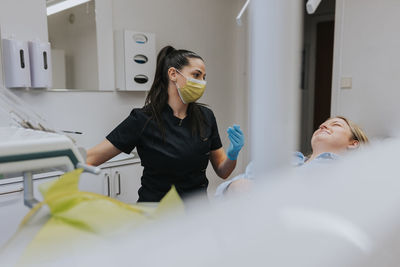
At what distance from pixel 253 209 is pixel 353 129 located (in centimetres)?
135

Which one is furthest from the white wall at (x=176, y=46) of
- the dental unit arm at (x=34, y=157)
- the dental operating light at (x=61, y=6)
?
the dental unit arm at (x=34, y=157)

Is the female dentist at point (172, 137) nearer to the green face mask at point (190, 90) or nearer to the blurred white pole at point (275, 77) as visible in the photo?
the green face mask at point (190, 90)

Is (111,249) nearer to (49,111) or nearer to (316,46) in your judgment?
(49,111)

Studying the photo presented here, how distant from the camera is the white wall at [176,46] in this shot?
2.60 m

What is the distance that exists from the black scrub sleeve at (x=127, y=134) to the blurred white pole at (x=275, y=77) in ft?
3.85

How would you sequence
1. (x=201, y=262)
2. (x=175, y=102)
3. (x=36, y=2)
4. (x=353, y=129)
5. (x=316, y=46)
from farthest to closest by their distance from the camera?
(x=316, y=46) < (x=36, y=2) < (x=175, y=102) < (x=353, y=129) < (x=201, y=262)

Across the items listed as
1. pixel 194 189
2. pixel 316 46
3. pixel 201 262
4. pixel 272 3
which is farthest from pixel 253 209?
pixel 316 46

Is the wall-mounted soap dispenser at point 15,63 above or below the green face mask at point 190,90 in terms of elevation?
above

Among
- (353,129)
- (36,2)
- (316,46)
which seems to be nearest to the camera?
(353,129)

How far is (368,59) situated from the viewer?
2771 mm

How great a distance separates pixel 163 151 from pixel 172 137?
0.08 m

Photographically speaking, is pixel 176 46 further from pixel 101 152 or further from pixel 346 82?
pixel 101 152

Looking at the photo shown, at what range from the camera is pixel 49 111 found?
8.31ft

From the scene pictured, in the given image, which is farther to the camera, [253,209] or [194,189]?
[194,189]
